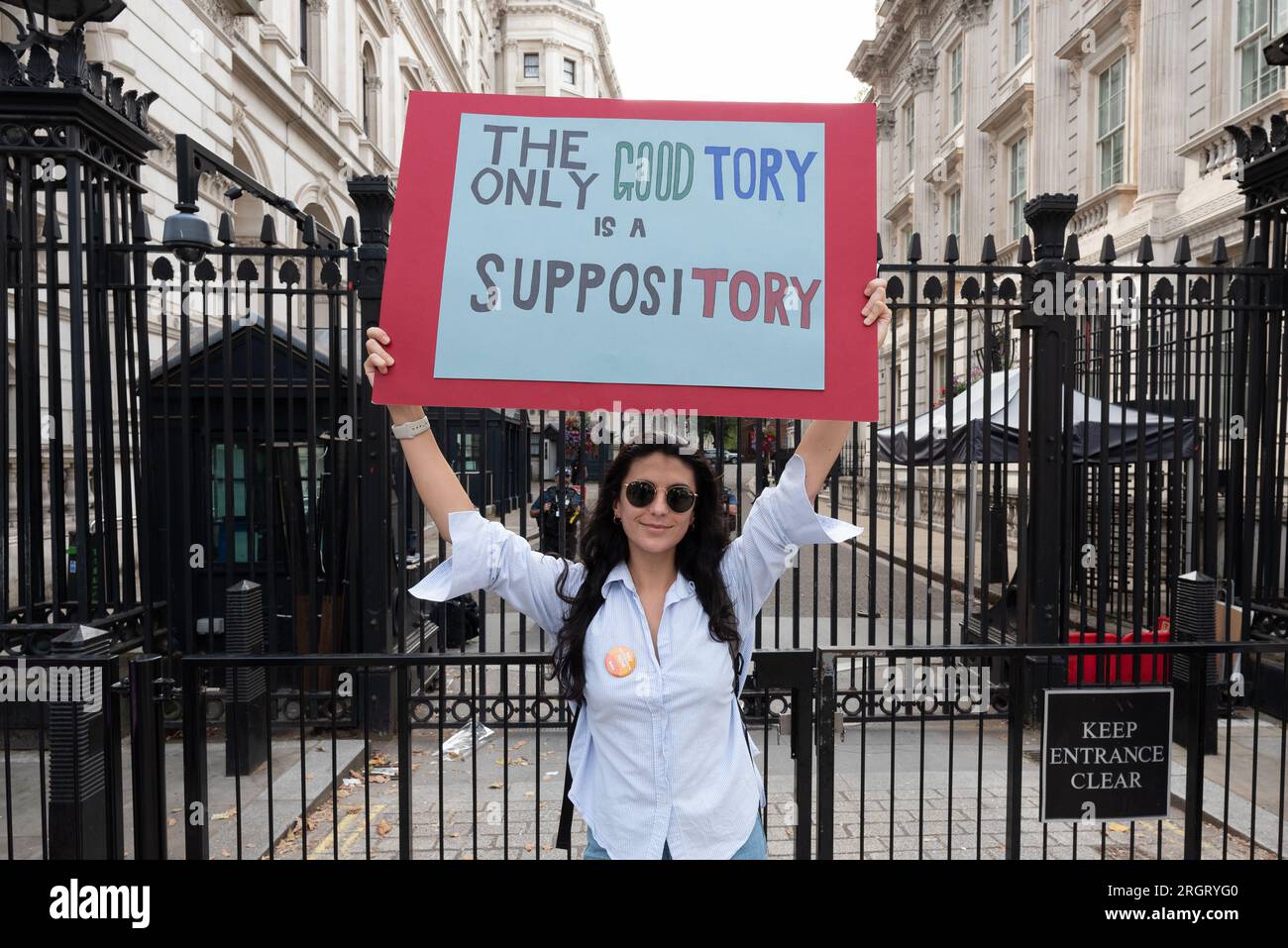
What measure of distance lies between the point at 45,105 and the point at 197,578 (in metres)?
3.29

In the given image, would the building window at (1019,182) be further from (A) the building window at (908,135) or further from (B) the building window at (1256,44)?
(A) the building window at (908,135)

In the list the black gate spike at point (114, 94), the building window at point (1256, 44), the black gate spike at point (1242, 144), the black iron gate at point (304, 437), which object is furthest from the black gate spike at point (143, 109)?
the building window at point (1256, 44)

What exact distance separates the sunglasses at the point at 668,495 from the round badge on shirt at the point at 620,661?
36cm

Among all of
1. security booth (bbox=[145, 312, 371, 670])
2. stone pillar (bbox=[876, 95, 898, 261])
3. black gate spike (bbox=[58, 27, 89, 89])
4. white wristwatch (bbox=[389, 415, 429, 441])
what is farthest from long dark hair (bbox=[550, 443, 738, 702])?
stone pillar (bbox=[876, 95, 898, 261])

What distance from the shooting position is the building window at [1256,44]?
12055 millimetres

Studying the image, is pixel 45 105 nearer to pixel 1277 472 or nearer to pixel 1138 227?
pixel 1277 472

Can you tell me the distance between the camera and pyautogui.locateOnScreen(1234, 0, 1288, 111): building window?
39.5ft

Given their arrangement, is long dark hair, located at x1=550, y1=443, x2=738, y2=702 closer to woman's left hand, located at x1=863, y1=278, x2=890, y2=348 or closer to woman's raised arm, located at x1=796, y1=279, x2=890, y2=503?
woman's raised arm, located at x1=796, y1=279, x2=890, y2=503

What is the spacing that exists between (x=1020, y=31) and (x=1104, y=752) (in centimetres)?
2488

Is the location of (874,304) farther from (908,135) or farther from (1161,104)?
(908,135)

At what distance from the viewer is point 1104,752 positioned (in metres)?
2.69

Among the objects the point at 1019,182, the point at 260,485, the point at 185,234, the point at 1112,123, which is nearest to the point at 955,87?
the point at 1019,182

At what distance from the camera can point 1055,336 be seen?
550 centimetres
